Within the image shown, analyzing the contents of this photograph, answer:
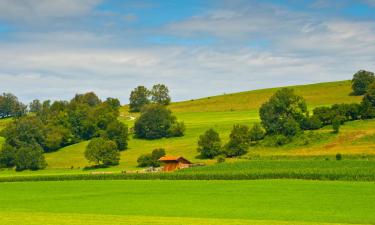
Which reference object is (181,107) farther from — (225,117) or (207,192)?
(207,192)

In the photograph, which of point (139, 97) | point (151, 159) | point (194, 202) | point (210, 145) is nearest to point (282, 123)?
point (210, 145)

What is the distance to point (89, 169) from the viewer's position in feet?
380

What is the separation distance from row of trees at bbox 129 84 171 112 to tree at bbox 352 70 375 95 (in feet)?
187

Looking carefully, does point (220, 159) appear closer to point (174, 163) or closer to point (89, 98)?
point (174, 163)

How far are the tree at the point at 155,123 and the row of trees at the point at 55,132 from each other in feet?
21.5

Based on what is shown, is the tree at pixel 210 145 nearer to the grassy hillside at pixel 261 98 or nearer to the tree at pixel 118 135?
the tree at pixel 118 135

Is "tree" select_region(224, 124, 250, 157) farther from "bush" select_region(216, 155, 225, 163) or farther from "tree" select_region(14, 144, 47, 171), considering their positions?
"tree" select_region(14, 144, 47, 171)

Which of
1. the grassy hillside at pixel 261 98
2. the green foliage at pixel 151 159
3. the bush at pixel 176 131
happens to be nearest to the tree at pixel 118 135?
the bush at pixel 176 131

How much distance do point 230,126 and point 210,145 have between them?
1003 inches

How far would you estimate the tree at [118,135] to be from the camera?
434 ft

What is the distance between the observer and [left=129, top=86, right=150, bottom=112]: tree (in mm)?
186875

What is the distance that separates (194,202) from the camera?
55375 mm

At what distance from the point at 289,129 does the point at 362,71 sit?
55.9m

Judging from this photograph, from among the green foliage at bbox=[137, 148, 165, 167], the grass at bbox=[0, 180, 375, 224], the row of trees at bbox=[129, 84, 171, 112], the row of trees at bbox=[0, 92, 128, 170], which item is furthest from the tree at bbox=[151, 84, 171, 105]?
the grass at bbox=[0, 180, 375, 224]
